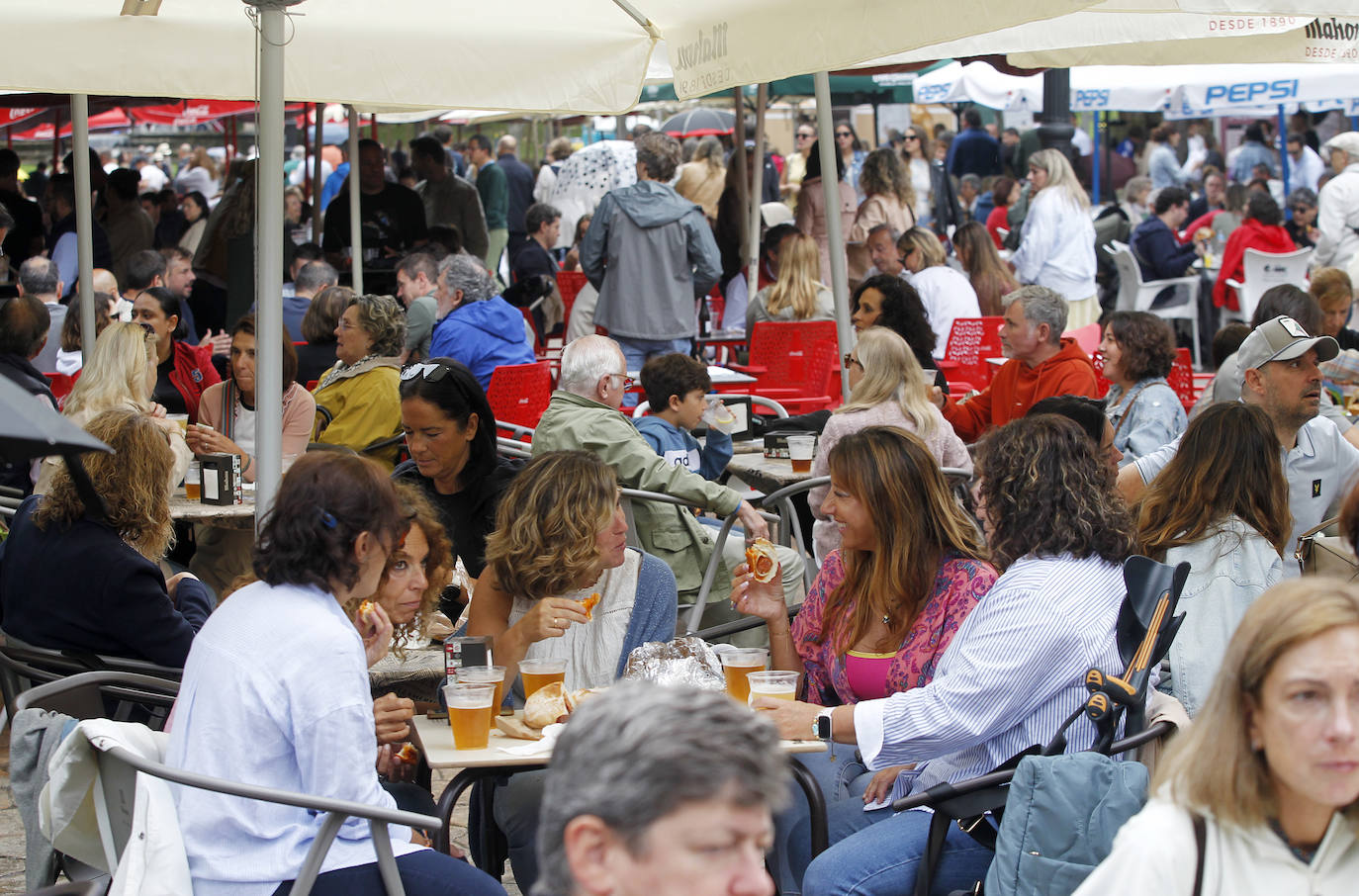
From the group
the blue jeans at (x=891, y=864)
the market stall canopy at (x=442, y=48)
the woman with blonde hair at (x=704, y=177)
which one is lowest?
the blue jeans at (x=891, y=864)

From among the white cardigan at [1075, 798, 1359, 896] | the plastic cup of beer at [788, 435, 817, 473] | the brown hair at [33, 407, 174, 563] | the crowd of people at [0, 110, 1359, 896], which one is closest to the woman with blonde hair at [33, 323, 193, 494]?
the crowd of people at [0, 110, 1359, 896]

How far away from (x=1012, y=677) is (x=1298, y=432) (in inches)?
101

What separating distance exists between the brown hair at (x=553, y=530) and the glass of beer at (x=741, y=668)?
44 cm

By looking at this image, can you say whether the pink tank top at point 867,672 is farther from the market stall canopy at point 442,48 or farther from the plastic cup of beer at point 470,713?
the market stall canopy at point 442,48

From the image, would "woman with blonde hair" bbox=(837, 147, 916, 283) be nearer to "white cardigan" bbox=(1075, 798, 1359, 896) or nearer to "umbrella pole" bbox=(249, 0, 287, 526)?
"umbrella pole" bbox=(249, 0, 287, 526)

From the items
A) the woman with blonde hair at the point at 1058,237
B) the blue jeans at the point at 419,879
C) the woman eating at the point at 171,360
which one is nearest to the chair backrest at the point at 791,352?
the woman eating at the point at 171,360

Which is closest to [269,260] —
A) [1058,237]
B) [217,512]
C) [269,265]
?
[269,265]

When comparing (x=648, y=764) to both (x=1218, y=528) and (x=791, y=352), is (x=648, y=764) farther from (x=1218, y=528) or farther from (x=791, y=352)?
(x=791, y=352)

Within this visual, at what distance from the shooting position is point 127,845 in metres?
2.64

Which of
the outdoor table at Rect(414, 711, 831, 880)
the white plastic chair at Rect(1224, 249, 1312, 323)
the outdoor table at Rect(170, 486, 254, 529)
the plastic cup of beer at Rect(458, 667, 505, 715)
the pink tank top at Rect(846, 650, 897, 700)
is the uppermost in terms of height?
the white plastic chair at Rect(1224, 249, 1312, 323)

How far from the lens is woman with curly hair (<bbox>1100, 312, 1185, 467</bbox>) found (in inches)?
238

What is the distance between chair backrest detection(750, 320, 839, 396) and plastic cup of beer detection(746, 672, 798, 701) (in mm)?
5430

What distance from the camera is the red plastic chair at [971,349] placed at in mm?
8953

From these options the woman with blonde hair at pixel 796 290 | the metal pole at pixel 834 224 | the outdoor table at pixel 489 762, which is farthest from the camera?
the woman with blonde hair at pixel 796 290
